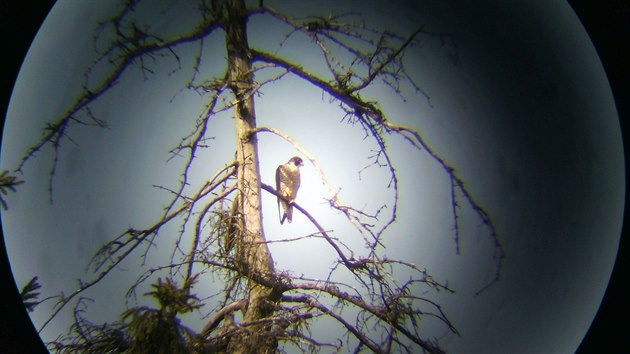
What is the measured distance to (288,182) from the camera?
65.6 inches

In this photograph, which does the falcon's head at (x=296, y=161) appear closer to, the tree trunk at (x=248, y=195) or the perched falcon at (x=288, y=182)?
the perched falcon at (x=288, y=182)

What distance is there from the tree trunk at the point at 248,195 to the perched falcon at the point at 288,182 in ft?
0.32

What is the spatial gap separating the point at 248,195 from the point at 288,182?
8.5 inches

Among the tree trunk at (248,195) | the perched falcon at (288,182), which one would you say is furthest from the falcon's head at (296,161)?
the tree trunk at (248,195)

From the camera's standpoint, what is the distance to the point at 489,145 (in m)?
1.27

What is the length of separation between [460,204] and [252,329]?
795 millimetres

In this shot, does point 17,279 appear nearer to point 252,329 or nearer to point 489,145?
point 252,329

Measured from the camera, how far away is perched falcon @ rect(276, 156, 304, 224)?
1.52 meters

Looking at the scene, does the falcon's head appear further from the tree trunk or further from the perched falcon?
the tree trunk

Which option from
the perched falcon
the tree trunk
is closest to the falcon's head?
the perched falcon

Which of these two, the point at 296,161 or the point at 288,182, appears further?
the point at 288,182

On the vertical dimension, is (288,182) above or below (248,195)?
above

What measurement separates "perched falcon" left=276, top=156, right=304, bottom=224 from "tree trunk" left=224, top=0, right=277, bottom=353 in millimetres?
96

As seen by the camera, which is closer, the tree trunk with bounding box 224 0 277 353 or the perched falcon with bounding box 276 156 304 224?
the tree trunk with bounding box 224 0 277 353
